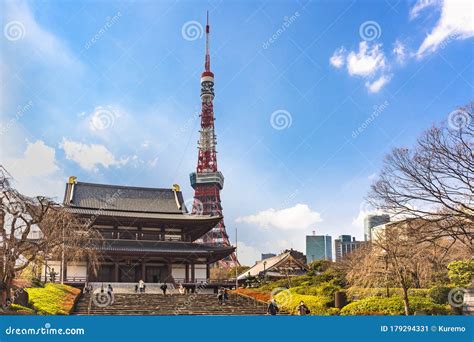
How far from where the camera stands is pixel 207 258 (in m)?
38.0

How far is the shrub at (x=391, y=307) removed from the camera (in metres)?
21.1

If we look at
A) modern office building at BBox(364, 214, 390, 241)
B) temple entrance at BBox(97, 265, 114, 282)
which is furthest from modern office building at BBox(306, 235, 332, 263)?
temple entrance at BBox(97, 265, 114, 282)

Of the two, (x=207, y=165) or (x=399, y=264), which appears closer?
(x=399, y=264)

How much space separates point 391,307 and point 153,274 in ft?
65.3

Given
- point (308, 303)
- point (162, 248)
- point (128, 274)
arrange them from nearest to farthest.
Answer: point (308, 303)
point (128, 274)
point (162, 248)

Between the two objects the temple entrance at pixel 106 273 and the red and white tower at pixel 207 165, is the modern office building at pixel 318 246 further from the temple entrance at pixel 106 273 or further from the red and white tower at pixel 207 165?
the temple entrance at pixel 106 273

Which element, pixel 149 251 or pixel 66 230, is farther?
pixel 149 251

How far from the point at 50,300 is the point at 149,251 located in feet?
42.9

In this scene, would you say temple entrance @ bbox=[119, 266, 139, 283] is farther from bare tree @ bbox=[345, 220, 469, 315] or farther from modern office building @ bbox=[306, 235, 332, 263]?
modern office building @ bbox=[306, 235, 332, 263]

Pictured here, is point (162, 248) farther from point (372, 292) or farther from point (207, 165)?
point (207, 165)

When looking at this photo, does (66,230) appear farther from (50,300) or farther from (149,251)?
(149,251)

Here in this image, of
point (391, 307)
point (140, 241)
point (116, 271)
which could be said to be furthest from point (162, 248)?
point (391, 307)

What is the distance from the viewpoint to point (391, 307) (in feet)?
70.6

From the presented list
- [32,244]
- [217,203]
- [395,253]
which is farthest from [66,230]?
[217,203]
